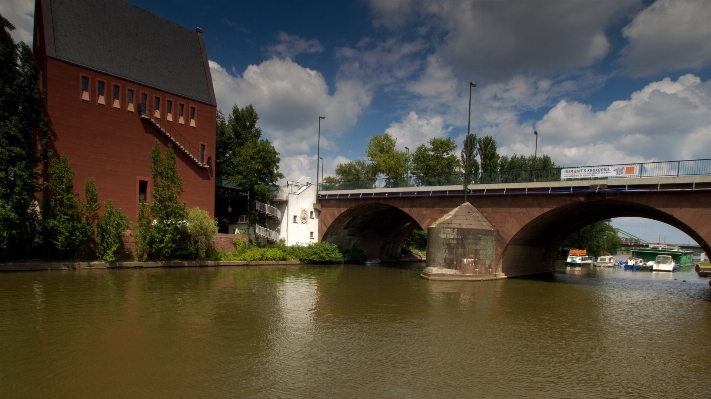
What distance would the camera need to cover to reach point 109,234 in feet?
110

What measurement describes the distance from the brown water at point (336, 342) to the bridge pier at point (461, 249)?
4.85 metres

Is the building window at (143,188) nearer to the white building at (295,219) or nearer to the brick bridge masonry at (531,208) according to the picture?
the white building at (295,219)

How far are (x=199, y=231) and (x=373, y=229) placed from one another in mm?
19589

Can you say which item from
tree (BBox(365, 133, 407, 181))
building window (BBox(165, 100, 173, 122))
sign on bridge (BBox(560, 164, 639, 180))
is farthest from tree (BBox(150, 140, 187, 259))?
tree (BBox(365, 133, 407, 181))

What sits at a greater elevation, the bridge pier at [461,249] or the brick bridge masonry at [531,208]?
the brick bridge masonry at [531,208]

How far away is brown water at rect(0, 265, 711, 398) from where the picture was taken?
11047 millimetres

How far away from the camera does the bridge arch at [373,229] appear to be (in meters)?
45.8

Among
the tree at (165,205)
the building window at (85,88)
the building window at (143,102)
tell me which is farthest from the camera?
the building window at (143,102)

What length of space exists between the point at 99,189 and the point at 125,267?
263 inches

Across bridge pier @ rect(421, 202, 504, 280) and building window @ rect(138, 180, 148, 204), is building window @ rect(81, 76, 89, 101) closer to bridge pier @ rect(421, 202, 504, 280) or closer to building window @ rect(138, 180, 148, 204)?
building window @ rect(138, 180, 148, 204)

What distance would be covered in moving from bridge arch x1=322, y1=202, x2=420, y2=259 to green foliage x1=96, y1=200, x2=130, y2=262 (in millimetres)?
19377

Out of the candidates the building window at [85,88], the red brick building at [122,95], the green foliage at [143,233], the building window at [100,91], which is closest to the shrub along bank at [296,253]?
the red brick building at [122,95]

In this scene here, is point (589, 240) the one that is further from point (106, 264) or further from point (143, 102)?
point (106, 264)

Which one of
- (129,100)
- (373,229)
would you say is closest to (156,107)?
(129,100)
